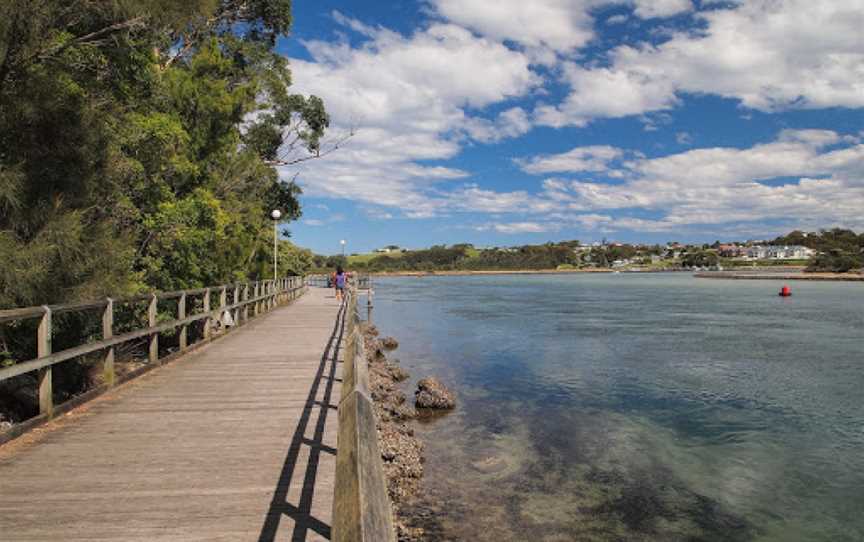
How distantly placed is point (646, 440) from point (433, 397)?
506 cm

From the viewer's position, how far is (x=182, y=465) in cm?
529

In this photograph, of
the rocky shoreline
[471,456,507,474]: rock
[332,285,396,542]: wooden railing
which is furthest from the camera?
[471,456,507,474]: rock

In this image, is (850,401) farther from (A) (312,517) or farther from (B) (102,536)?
(B) (102,536)

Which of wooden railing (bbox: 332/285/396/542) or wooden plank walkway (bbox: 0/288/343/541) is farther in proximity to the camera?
wooden plank walkway (bbox: 0/288/343/541)

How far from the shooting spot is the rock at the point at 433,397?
48.3 ft

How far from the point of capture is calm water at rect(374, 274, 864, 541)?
8.84 m

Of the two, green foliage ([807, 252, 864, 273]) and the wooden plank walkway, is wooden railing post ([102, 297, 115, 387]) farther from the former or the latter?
green foliage ([807, 252, 864, 273])

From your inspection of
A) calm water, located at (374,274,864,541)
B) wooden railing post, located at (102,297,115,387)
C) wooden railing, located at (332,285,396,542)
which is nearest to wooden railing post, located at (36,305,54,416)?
wooden railing post, located at (102,297,115,387)

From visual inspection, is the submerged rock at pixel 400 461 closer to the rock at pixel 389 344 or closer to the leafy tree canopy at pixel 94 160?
the leafy tree canopy at pixel 94 160

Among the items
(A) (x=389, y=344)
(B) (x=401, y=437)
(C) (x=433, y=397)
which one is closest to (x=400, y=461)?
(B) (x=401, y=437)

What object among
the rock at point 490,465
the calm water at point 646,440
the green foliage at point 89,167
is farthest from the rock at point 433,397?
the green foliage at point 89,167

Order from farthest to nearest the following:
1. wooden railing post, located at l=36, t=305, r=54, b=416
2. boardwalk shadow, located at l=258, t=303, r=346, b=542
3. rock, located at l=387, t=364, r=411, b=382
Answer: rock, located at l=387, t=364, r=411, b=382
wooden railing post, located at l=36, t=305, r=54, b=416
boardwalk shadow, located at l=258, t=303, r=346, b=542

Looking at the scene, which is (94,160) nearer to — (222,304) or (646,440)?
(222,304)

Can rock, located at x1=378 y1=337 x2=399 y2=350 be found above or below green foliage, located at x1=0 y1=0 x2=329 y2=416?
below
